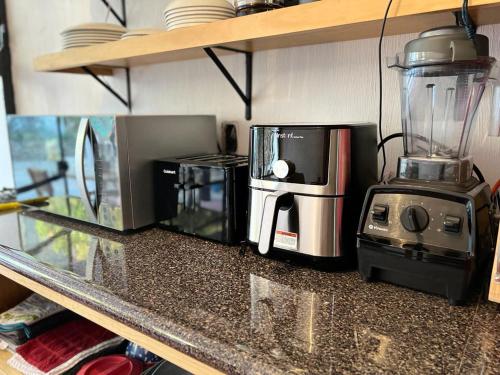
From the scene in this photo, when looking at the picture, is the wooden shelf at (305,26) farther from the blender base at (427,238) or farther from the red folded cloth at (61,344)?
the red folded cloth at (61,344)

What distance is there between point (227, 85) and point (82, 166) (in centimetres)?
54

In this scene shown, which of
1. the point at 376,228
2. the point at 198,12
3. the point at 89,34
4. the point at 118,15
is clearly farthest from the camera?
the point at 118,15

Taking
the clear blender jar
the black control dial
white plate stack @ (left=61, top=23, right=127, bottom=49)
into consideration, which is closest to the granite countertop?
the black control dial

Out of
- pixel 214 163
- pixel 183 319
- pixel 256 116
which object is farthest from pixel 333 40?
pixel 183 319

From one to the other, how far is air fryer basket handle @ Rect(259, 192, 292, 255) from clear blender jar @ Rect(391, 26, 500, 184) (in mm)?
255

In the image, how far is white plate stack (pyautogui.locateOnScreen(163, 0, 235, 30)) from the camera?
1.00m

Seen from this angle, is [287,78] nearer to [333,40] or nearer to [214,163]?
[333,40]

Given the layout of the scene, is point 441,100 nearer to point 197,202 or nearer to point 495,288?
point 495,288

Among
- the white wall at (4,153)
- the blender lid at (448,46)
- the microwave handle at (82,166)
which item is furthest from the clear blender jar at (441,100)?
the white wall at (4,153)

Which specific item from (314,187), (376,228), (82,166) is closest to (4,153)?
(82,166)

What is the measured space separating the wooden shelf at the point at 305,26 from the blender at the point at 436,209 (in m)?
0.06

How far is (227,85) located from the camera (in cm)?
133

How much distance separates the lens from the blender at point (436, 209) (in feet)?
2.12

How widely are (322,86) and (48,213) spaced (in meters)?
1.02
